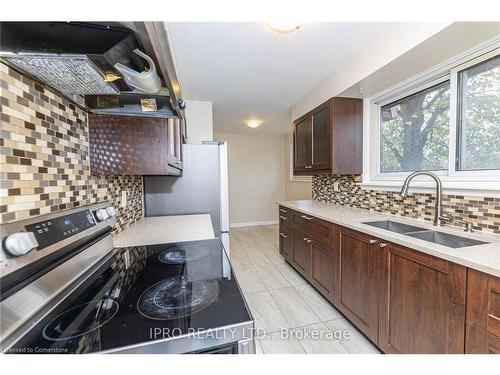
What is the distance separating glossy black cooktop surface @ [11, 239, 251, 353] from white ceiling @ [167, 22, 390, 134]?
5.42ft

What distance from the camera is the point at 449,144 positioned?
1628mm

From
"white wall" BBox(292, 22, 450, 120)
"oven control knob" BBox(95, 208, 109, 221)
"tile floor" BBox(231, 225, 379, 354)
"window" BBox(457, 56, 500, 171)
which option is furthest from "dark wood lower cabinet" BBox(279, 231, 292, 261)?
"oven control knob" BBox(95, 208, 109, 221)

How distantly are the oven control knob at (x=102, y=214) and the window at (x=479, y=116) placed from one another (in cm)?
231

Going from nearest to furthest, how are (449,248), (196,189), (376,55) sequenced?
(449,248) → (376,55) → (196,189)

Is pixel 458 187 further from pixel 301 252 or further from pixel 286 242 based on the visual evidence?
pixel 286 242

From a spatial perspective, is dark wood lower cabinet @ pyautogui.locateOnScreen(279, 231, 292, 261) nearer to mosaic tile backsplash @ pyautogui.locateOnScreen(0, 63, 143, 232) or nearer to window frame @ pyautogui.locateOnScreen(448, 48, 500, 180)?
Result: window frame @ pyautogui.locateOnScreen(448, 48, 500, 180)

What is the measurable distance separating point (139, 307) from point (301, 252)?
214cm

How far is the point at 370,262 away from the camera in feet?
4.93

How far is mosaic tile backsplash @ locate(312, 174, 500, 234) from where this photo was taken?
1.30m

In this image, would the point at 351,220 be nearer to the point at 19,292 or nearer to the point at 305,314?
the point at 305,314

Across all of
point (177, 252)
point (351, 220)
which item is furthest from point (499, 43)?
point (177, 252)

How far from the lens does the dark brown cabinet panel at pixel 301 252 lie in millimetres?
2395

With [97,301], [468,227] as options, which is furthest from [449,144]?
[97,301]
